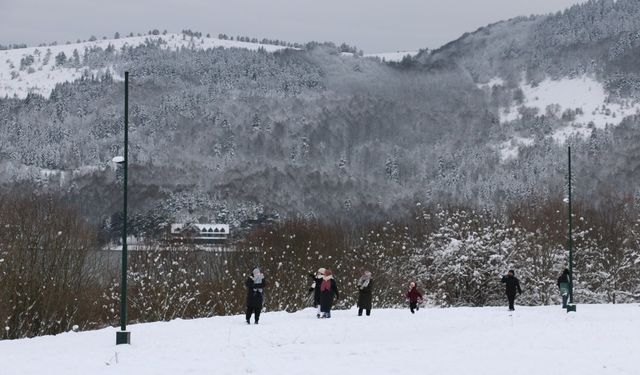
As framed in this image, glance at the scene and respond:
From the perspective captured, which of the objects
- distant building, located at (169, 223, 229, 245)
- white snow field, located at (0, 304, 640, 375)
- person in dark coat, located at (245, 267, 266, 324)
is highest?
person in dark coat, located at (245, 267, 266, 324)

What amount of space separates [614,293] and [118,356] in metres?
43.8

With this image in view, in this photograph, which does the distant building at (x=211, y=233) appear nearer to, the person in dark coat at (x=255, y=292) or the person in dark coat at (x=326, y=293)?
the person in dark coat at (x=326, y=293)

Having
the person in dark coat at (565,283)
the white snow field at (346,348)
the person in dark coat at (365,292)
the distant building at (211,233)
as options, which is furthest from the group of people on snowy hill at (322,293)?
the distant building at (211,233)

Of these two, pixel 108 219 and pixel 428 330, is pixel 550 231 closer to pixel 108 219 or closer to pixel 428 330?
pixel 428 330

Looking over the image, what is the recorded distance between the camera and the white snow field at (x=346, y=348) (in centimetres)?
1894

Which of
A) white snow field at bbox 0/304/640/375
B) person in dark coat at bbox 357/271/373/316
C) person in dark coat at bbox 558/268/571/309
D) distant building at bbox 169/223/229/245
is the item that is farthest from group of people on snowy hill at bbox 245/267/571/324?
distant building at bbox 169/223/229/245

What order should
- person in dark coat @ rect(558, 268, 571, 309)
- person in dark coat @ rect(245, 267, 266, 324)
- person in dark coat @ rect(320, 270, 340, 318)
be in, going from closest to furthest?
1. person in dark coat @ rect(245, 267, 266, 324)
2. person in dark coat @ rect(320, 270, 340, 318)
3. person in dark coat @ rect(558, 268, 571, 309)

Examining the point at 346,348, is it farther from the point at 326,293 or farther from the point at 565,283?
the point at 565,283

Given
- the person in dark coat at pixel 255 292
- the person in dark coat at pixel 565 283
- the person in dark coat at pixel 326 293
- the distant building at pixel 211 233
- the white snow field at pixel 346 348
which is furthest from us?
the distant building at pixel 211 233

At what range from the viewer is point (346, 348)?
74.6ft

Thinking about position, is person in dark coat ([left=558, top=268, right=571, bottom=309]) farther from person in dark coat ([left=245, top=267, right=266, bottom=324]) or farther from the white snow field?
person in dark coat ([left=245, top=267, right=266, bottom=324])

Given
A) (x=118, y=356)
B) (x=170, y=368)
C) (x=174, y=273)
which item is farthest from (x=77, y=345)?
(x=174, y=273)

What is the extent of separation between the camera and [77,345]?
2333 cm

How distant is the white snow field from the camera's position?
62.1 ft
